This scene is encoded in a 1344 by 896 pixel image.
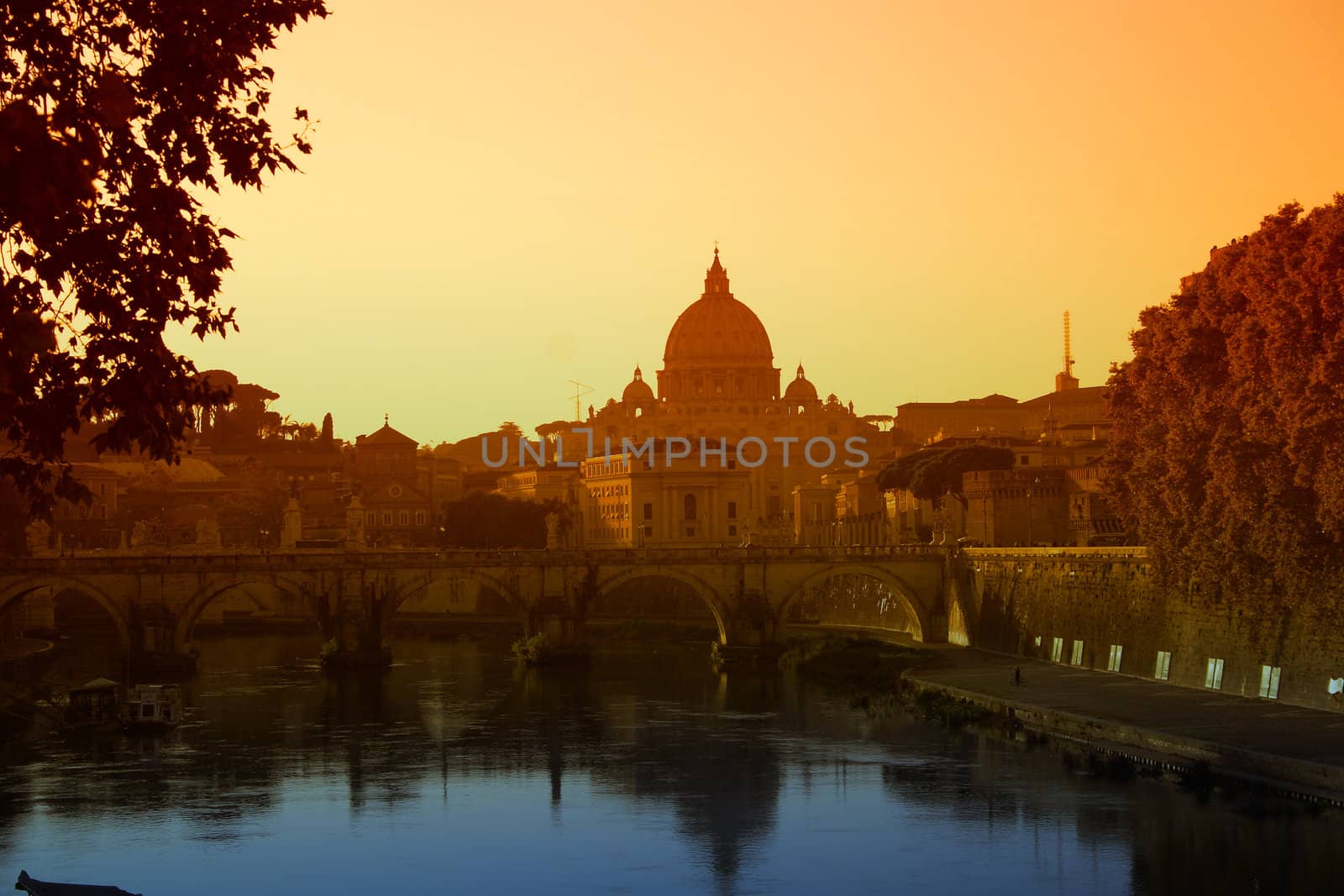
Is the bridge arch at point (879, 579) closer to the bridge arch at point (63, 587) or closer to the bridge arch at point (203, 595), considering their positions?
the bridge arch at point (203, 595)

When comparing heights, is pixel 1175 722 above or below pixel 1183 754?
above

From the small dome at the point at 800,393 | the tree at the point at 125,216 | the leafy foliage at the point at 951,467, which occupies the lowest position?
the tree at the point at 125,216

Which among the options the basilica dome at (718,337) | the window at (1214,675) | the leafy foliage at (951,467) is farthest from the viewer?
the basilica dome at (718,337)

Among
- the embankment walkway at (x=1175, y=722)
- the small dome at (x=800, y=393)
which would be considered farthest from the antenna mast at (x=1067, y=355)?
the embankment walkway at (x=1175, y=722)

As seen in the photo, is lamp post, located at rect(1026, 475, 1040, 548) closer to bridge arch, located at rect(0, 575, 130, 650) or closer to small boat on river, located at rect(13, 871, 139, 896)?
bridge arch, located at rect(0, 575, 130, 650)

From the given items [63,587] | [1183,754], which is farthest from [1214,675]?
[63,587]

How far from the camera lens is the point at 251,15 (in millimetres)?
11719

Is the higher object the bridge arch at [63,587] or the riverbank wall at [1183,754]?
the bridge arch at [63,587]

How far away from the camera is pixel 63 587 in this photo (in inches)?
2283

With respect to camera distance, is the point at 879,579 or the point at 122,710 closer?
the point at 122,710

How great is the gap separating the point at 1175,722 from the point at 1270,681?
3.36m

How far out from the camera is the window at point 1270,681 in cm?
3634

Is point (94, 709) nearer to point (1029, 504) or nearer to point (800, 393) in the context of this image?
point (1029, 504)

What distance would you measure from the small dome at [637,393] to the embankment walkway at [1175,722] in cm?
12247
